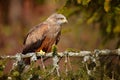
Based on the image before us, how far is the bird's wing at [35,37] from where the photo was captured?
769cm

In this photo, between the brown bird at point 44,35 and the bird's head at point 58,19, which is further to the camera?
the brown bird at point 44,35

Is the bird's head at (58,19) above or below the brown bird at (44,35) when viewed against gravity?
above

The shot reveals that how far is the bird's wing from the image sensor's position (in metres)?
7.69

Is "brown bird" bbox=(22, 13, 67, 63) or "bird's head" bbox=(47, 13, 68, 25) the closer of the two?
"bird's head" bbox=(47, 13, 68, 25)

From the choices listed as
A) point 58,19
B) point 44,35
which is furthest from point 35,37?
point 58,19

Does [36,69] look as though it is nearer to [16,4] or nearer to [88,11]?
[88,11]

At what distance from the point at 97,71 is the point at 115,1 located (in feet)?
6.07

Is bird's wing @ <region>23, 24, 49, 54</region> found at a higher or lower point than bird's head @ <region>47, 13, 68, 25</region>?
lower

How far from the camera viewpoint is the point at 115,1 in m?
7.35

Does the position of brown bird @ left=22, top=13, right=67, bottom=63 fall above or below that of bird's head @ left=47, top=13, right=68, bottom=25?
below

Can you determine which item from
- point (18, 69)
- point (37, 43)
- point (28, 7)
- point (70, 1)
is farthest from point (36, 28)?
point (28, 7)

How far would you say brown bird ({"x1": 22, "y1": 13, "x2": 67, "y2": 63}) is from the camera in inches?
303

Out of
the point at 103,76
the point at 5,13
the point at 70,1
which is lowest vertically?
the point at 5,13

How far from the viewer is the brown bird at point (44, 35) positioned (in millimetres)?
7707
